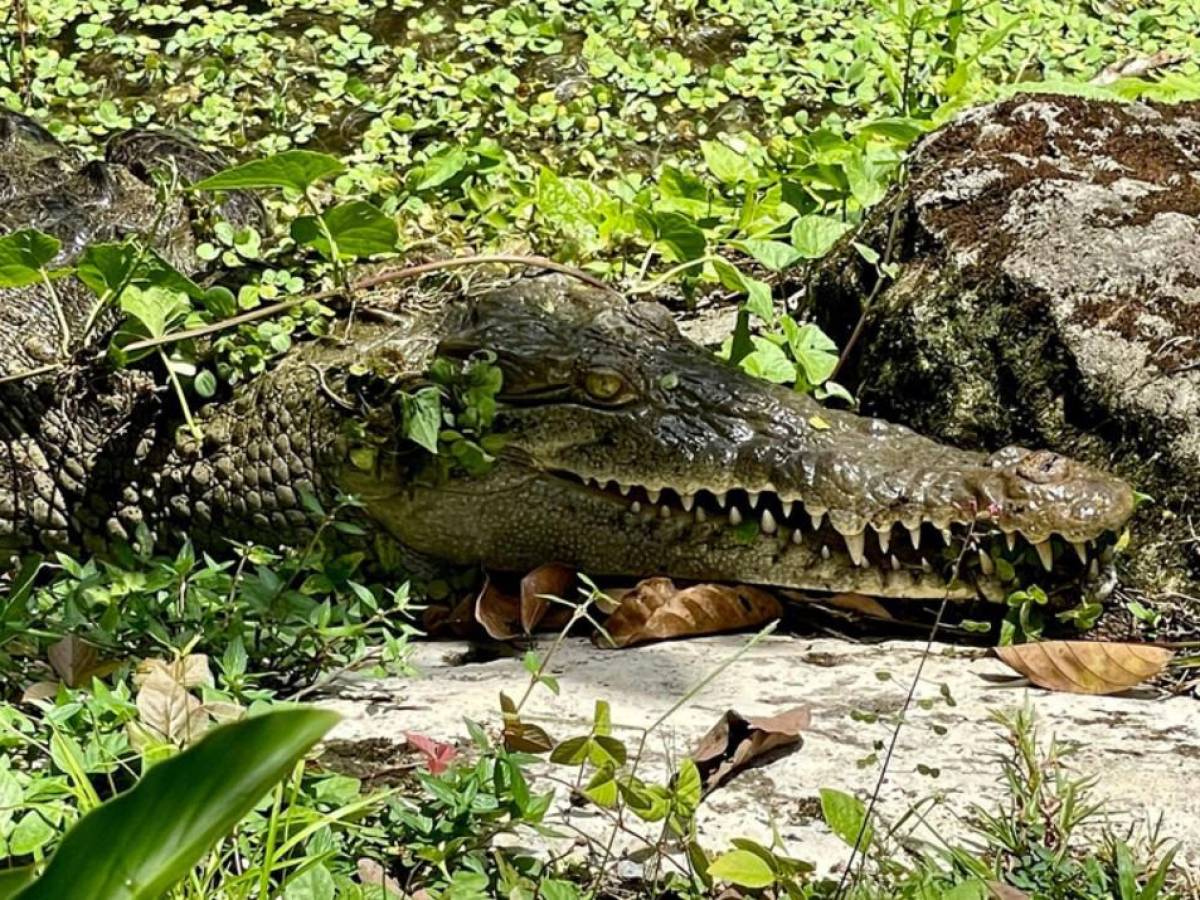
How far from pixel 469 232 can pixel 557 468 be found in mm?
1565

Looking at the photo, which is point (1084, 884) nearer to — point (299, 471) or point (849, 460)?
point (849, 460)

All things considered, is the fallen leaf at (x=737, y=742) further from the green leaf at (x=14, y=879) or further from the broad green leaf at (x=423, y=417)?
the green leaf at (x=14, y=879)

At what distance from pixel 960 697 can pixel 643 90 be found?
404 cm

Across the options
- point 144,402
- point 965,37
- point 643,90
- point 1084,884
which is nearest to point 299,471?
point 144,402

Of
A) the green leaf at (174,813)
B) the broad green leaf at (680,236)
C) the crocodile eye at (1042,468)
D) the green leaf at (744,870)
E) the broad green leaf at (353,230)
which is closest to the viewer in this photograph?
the green leaf at (174,813)

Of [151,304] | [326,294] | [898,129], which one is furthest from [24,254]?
[898,129]

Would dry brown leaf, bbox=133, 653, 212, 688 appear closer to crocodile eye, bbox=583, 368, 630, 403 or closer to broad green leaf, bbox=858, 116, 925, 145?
crocodile eye, bbox=583, 368, 630, 403

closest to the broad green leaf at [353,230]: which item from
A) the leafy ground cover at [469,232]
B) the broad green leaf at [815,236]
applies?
the leafy ground cover at [469,232]

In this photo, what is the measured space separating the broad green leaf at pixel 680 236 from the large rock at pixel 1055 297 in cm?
40

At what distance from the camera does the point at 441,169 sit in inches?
195

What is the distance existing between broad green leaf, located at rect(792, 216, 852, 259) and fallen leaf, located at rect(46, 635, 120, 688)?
87.5 inches

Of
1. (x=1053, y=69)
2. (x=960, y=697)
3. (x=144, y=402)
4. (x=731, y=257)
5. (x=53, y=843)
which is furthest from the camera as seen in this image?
(x=1053, y=69)

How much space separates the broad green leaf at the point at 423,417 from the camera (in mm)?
3814

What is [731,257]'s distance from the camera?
209 inches
